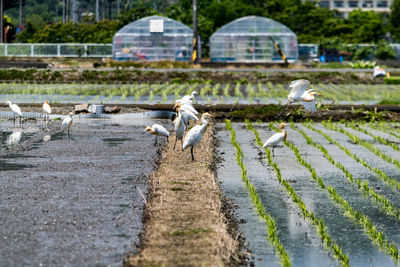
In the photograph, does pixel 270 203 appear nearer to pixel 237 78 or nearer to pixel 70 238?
pixel 70 238

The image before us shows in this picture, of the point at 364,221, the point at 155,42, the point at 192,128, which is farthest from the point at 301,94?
the point at 155,42

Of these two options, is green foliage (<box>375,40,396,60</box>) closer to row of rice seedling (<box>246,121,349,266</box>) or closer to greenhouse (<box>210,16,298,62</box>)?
greenhouse (<box>210,16,298,62</box>)

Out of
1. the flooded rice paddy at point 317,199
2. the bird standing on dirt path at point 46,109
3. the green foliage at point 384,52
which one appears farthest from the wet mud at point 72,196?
the green foliage at point 384,52

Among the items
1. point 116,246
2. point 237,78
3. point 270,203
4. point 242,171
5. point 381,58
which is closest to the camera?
point 116,246

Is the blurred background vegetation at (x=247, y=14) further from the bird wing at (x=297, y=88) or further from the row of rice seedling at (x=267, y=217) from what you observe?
the row of rice seedling at (x=267, y=217)

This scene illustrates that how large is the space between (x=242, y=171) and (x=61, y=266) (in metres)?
5.02

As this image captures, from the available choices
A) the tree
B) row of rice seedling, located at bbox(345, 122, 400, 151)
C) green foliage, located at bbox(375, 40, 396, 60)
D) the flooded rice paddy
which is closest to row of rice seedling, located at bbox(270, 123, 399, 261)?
the flooded rice paddy

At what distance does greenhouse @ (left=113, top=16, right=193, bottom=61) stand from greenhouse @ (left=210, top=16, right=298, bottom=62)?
175 centimetres

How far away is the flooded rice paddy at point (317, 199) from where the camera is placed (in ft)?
21.5

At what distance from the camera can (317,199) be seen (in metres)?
8.70

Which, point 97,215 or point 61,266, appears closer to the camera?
point 61,266

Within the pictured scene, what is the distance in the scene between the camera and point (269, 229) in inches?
274

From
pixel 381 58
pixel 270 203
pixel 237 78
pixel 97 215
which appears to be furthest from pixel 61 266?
pixel 381 58

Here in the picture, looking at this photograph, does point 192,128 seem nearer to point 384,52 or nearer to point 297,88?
point 297,88
